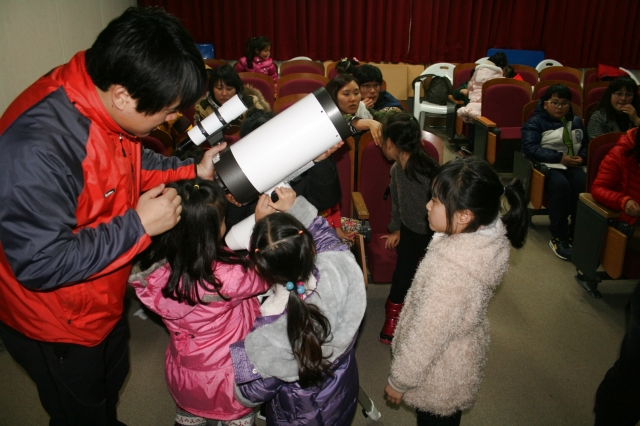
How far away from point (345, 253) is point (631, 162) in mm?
2022

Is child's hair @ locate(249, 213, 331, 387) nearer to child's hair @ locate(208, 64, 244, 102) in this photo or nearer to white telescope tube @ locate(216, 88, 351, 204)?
white telescope tube @ locate(216, 88, 351, 204)

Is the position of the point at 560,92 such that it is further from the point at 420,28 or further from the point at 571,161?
the point at 420,28

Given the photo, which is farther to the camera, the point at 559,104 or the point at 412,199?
the point at 559,104

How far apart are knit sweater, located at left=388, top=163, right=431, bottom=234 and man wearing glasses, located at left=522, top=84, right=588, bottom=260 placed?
168cm

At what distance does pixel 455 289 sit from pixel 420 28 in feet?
23.1

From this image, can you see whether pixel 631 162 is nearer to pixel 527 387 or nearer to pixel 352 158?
pixel 527 387

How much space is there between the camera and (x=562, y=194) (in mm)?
3143

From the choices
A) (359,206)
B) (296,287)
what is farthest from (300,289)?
(359,206)

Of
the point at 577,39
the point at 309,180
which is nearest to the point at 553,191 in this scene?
the point at 309,180

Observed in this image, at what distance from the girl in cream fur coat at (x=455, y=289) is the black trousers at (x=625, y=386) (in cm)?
46

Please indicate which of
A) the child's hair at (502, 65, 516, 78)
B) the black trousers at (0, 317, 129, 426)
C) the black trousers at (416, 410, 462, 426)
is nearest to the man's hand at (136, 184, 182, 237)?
the black trousers at (0, 317, 129, 426)

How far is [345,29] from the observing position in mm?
7184

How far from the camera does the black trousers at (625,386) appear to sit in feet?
4.47

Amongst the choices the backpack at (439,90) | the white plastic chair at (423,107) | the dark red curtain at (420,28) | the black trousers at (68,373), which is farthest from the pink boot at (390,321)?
the dark red curtain at (420,28)
